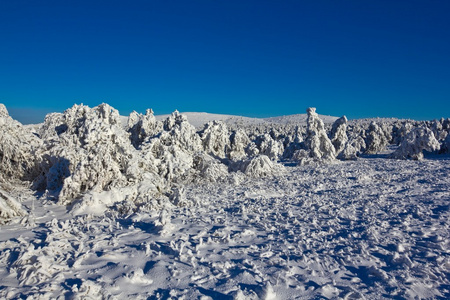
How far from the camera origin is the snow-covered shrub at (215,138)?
70.0 feet

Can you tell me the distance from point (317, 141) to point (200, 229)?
1972 centimetres

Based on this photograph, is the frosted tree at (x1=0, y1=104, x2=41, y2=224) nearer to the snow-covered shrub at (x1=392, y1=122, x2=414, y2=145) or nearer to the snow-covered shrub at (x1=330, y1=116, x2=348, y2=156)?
the snow-covered shrub at (x1=330, y1=116, x2=348, y2=156)

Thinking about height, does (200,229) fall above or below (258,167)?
below

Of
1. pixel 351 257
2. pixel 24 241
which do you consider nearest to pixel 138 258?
pixel 24 241

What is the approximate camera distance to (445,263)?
5.02 meters

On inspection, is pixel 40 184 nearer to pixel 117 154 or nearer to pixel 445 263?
pixel 117 154

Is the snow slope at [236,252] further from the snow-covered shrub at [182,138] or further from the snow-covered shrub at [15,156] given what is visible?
the snow-covered shrub at [182,138]

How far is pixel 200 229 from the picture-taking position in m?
6.75

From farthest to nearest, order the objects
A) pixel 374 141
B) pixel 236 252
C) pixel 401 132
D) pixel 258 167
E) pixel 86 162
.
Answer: pixel 401 132 → pixel 374 141 → pixel 258 167 → pixel 86 162 → pixel 236 252

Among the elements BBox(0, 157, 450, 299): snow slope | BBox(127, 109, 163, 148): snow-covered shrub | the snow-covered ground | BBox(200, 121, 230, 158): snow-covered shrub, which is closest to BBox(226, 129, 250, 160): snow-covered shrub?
BBox(200, 121, 230, 158): snow-covered shrub

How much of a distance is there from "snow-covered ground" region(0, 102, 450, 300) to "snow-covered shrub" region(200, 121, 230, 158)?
263 inches

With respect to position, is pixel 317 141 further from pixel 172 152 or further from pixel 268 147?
pixel 172 152

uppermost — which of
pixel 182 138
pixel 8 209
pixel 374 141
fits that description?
pixel 374 141

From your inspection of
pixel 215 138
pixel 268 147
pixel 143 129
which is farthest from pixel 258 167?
pixel 268 147
